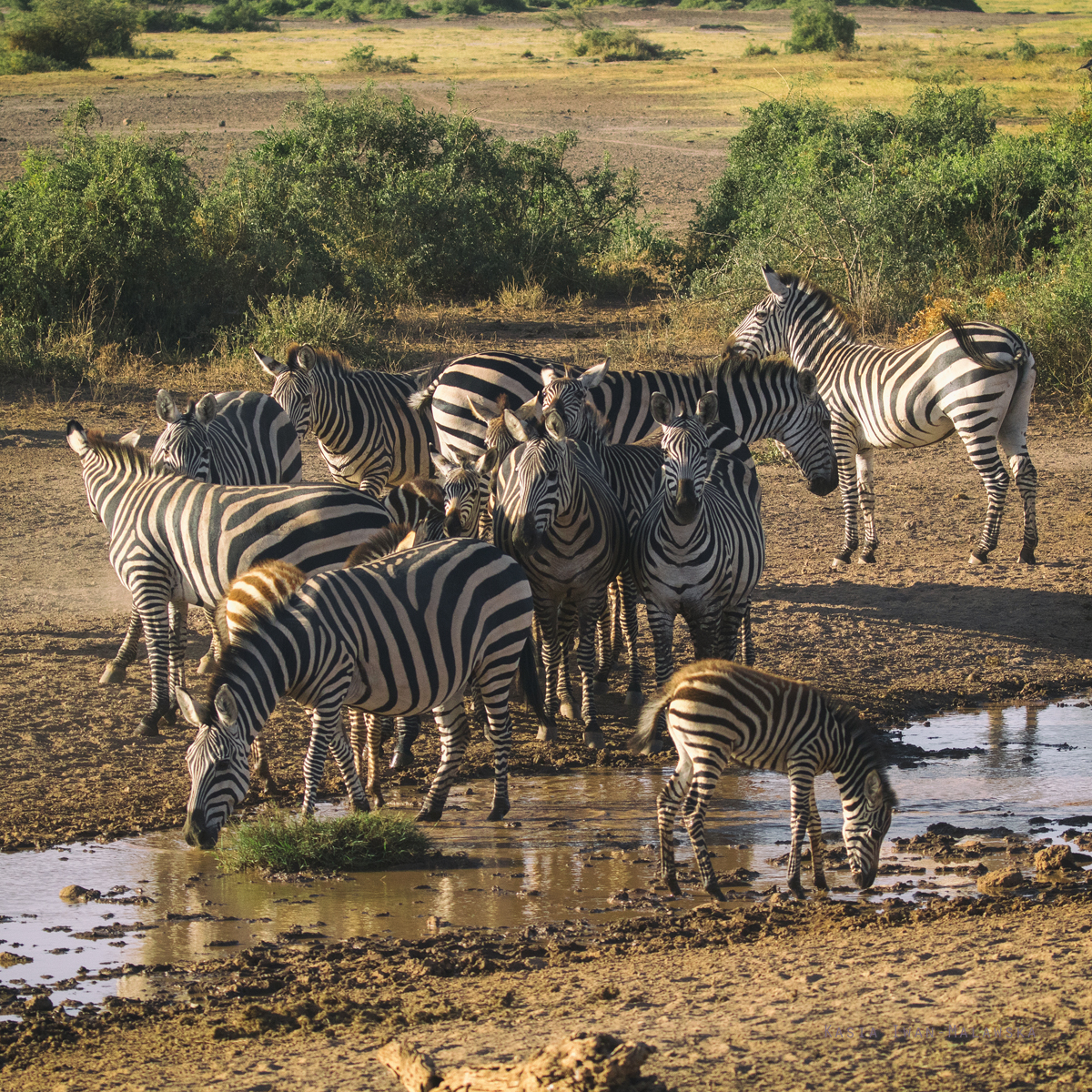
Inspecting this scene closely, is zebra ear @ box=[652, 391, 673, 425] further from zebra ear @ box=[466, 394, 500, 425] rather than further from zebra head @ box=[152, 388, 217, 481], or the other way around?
zebra head @ box=[152, 388, 217, 481]

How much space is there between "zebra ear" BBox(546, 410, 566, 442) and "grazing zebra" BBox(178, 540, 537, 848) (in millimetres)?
1085

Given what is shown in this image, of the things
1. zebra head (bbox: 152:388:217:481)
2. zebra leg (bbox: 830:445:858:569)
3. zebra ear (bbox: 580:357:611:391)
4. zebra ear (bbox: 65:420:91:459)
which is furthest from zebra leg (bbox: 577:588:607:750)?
zebra leg (bbox: 830:445:858:569)

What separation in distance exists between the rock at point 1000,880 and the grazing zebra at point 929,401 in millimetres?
5064

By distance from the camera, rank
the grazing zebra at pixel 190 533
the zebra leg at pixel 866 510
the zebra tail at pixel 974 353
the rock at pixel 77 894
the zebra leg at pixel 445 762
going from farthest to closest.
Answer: the zebra leg at pixel 866 510
the zebra tail at pixel 974 353
the grazing zebra at pixel 190 533
the zebra leg at pixel 445 762
the rock at pixel 77 894

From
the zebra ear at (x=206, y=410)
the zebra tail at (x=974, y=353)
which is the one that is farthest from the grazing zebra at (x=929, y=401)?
the zebra ear at (x=206, y=410)

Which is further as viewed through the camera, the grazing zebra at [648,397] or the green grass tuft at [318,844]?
the grazing zebra at [648,397]

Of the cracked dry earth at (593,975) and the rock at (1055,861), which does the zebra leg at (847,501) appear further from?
the rock at (1055,861)

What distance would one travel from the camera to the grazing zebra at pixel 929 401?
10.6 meters

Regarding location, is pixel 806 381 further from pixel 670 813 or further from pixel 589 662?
Result: pixel 670 813

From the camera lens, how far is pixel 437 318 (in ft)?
57.8

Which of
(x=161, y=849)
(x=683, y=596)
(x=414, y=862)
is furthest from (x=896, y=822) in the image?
(x=161, y=849)

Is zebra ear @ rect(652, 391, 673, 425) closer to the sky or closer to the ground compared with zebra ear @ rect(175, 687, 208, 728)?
closer to the sky

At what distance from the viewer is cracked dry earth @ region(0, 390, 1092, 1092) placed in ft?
13.5

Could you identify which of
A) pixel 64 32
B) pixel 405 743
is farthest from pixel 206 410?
pixel 64 32
